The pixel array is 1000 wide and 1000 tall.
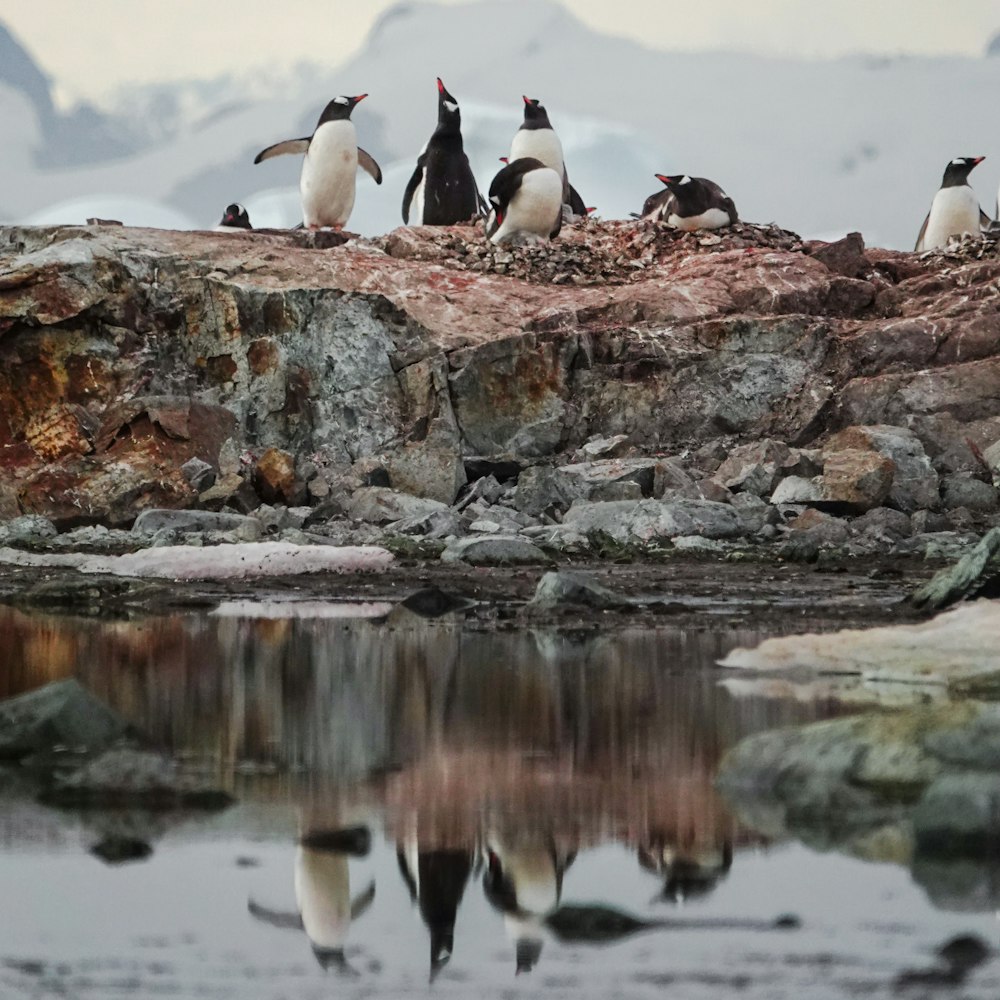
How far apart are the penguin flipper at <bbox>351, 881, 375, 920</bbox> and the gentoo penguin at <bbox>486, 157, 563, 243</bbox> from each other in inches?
662

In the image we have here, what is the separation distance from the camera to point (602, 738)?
4.36 meters

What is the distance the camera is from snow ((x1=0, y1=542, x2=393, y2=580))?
1029 cm

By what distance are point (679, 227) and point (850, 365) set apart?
432 centimetres

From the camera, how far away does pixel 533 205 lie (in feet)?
63.0

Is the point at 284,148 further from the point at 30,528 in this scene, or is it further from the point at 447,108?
the point at 30,528

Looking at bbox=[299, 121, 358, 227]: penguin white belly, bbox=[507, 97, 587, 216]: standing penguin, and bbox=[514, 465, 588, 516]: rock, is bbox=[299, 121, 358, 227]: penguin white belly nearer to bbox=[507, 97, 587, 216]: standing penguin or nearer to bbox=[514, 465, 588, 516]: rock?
bbox=[507, 97, 587, 216]: standing penguin

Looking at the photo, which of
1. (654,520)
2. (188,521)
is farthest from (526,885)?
(188,521)

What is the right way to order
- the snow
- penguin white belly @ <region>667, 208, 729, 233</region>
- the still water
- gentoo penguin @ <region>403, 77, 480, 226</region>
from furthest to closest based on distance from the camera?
gentoo penguin @ <region>403, 77, 480, 226</region>, penguin white belly @ <region>667, 208, 729, 233</region>, the snow, the still water

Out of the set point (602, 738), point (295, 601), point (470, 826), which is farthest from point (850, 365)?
point (470, 826)

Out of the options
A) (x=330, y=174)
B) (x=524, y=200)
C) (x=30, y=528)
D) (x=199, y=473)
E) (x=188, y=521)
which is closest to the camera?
(x=188, y=521)

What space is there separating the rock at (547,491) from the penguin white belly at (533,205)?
5969mm

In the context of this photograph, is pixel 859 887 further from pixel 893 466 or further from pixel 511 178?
pixel 511 178

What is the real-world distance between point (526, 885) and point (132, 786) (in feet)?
3.83

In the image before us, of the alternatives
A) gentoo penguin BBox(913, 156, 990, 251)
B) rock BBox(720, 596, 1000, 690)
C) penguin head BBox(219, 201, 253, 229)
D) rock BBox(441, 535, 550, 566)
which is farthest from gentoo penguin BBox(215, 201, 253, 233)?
rock BBox(720, 596, 1000, 690)
